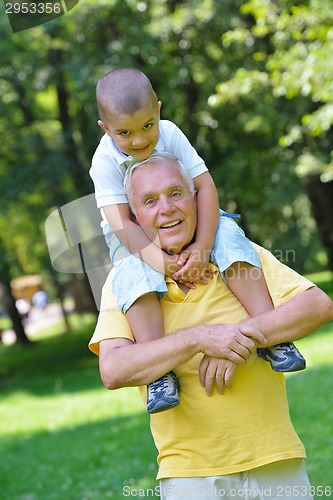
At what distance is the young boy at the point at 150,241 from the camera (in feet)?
9.54

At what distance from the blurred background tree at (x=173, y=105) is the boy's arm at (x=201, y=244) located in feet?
26.0

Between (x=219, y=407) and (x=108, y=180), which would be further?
(x=108, y=180)

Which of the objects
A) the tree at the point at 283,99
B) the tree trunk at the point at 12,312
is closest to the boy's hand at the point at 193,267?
the tree at the point at 283,99

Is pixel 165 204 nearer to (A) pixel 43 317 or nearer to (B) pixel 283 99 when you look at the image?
(B) pixel 283 99

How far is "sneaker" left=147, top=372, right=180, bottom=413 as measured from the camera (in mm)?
2732

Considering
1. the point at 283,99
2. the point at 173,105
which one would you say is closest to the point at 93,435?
the point at 283,99

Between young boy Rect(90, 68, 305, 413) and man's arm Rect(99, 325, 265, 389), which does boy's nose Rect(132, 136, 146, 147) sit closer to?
young boy Rect(90, 68, 305, 413)

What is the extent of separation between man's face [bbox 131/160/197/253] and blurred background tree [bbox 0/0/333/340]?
804 cm

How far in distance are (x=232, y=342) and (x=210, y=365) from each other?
0.41 ft

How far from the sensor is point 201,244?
10.0ft

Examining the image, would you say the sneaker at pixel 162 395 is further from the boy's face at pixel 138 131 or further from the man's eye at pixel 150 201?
the boy's face at pixel 138 131

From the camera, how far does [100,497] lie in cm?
670

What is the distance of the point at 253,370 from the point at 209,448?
0.34 m

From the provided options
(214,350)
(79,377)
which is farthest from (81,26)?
(214,350)
